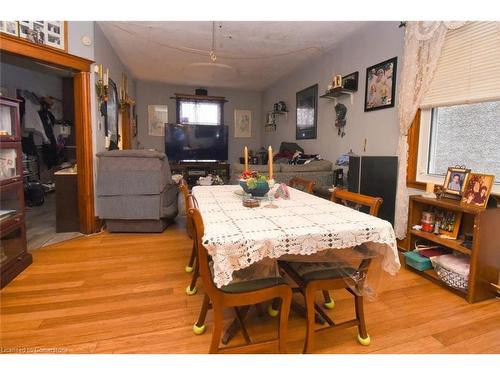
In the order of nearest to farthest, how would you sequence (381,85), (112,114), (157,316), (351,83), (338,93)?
(157,316) → (381,85) → (351,83) → (338,93) → (112,114)

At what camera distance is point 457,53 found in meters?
2.28

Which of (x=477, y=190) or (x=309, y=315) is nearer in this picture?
(x=309, y=315)

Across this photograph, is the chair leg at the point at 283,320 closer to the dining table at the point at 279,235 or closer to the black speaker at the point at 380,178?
the dining table at the point at 279,235

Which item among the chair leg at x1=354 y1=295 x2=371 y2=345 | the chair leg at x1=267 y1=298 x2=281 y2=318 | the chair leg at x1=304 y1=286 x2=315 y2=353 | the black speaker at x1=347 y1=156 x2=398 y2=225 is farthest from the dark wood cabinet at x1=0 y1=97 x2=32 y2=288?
the black speaker at x1=347 y1=156 x2=398 y2=225

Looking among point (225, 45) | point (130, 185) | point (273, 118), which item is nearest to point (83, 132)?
point (130, 185)

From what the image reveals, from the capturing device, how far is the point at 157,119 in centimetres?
675

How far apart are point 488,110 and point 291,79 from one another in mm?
3737

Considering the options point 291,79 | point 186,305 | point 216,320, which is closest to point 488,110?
point 216,320

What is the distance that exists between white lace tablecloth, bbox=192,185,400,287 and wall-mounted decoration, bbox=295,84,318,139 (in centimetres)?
331

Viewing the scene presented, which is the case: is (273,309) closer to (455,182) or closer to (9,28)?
(455,182)

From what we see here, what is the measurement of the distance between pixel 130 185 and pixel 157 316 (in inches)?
71.6

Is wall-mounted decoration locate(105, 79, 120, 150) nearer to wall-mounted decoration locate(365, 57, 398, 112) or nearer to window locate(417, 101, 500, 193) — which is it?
wall-mounted decoration locate(365, 57, 398, 112)

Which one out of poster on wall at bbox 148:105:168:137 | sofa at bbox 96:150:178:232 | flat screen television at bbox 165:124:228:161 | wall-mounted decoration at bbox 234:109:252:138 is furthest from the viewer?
wall-mounted decoration at bbox 234:109:252:138

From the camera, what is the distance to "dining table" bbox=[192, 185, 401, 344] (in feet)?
3.62
